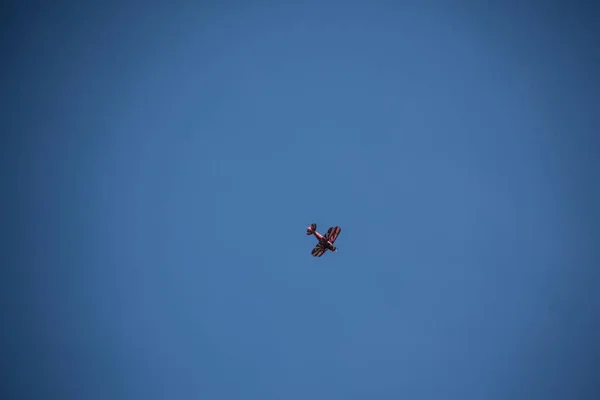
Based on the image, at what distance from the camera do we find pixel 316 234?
35.4 m

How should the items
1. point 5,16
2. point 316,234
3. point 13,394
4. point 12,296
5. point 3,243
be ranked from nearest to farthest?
1. point 316,234
2. point 13,394
3. point 12,296
4. point 3,243
5. point 5,16

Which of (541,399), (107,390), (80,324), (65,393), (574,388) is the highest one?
(574,388)

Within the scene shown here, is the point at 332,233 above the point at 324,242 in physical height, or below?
above

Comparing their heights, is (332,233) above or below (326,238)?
above

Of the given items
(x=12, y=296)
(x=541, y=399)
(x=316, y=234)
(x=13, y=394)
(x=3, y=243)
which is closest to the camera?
(x=316, y=234)

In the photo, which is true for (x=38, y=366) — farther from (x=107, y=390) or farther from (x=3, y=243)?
(x=3, y=243)

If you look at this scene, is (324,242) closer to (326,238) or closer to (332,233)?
(326,238)

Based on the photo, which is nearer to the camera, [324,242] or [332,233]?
[324,242]

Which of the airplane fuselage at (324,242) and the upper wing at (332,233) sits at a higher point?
the upper wing at (332,233)

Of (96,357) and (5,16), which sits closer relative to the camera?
(96,357)

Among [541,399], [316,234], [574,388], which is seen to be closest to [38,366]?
[316,234]

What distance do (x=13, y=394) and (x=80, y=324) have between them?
476 inches

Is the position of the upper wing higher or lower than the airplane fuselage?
higher

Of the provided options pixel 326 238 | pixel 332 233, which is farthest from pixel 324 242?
pixel 332 233
